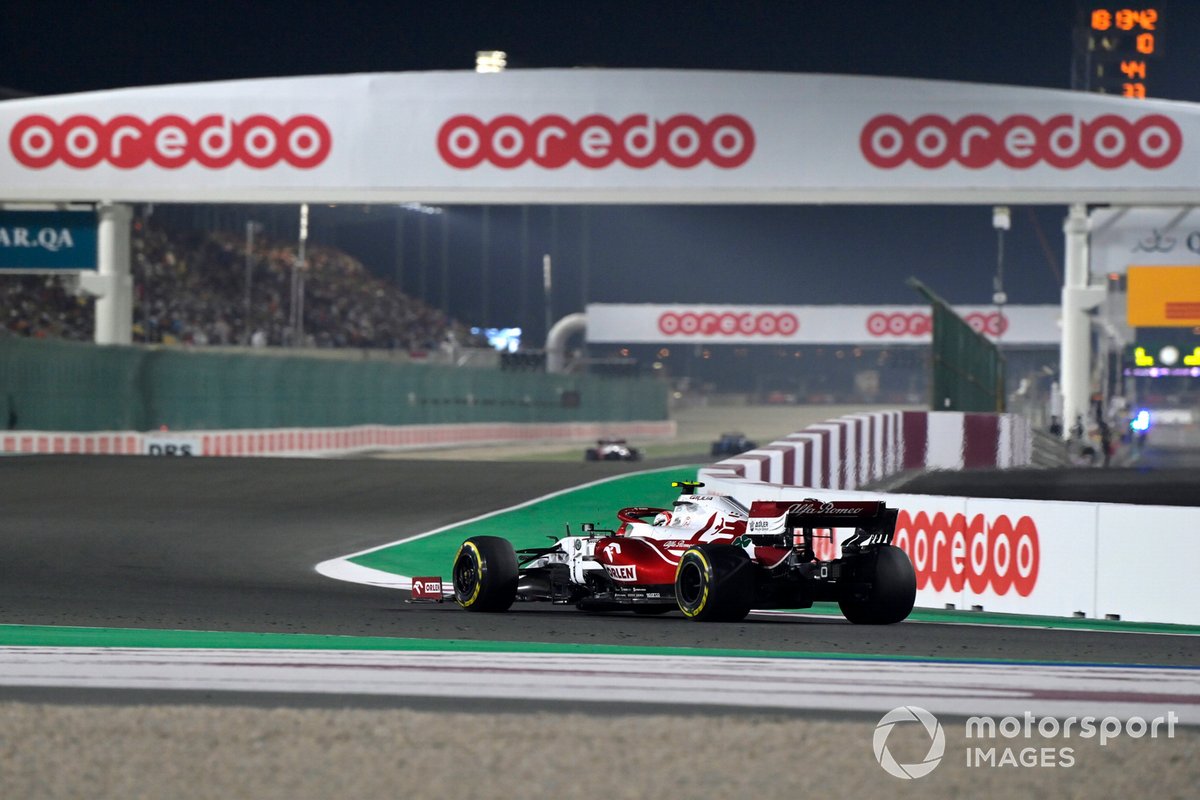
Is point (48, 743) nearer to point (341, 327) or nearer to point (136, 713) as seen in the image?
point (136, 713)

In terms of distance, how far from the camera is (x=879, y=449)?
81.8 ft

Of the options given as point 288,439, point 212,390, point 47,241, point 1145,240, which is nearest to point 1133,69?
point 1145,240

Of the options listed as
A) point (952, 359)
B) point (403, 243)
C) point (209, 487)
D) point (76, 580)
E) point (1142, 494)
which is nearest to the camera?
point (76, 580)

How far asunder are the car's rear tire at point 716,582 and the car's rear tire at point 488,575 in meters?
1.35

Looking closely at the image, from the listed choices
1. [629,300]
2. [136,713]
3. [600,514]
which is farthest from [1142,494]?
[629,300]

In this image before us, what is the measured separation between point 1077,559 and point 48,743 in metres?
8.68

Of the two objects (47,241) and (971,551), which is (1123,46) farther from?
(971,551)

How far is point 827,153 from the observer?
30.0 meters

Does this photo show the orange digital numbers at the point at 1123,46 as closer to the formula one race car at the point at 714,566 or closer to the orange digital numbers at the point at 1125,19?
the orange digital numbers at the point at 1125,19

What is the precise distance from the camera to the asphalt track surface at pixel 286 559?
10.5 metres

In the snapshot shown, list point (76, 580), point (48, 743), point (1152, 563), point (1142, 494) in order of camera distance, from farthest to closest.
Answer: point (1142, 494)
point (76, 580)
point (1152, 563)
point (48, 743)

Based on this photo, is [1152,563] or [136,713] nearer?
[136,713]

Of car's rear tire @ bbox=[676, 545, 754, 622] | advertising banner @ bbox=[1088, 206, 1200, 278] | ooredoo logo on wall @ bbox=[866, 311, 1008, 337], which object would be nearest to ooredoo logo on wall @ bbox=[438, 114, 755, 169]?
car's rear tire @ bbox=[676, 545, 754, 622]

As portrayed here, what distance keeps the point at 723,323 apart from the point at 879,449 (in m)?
60.0
